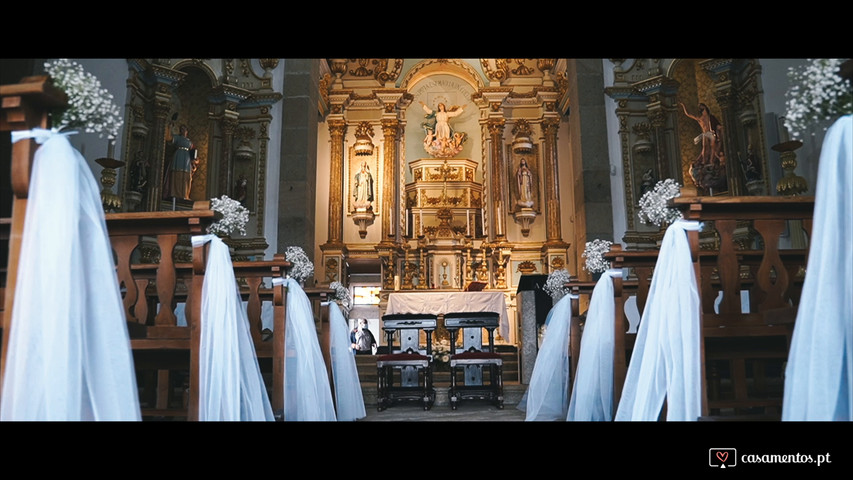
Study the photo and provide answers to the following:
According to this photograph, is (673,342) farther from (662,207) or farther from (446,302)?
(446,302)

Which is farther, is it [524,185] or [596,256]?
[524,185]

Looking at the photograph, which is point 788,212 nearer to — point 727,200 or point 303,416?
point 727,200

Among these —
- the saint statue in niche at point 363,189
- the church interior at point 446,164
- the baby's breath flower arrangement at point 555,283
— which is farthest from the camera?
the saint statue in niche at point 363,189

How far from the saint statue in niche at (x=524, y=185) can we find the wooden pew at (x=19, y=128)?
10.5 m

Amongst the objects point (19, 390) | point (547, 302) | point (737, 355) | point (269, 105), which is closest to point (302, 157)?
point (269, 105)

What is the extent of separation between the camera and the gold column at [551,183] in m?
12.4

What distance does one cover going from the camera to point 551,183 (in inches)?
501

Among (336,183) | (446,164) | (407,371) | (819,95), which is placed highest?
(446,164)

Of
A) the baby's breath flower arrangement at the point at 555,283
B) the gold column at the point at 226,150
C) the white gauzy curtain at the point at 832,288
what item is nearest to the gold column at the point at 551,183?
the baby's breath flower arrangement at the point at 555,283

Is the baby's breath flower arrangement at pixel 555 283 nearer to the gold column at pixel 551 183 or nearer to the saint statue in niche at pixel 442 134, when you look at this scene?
the gold column at pixel 551 183

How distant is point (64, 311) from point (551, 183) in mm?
10798

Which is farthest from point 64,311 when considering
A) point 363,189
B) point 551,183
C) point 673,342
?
point 551,183

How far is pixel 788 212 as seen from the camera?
367 cm

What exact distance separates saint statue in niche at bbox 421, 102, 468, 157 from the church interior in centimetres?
3
